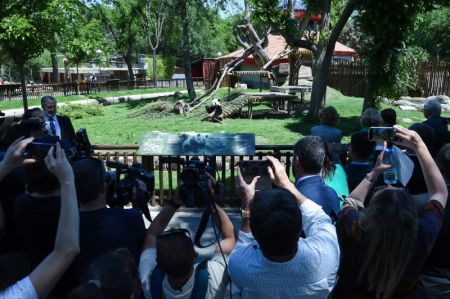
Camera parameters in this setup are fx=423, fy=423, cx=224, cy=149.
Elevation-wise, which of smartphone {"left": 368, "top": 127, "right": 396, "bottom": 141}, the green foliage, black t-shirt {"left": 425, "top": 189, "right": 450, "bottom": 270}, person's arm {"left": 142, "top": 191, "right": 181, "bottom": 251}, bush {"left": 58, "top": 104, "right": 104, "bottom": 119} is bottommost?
bush {"left": 58, "top": 104, "right": 104, "bottom": 119}

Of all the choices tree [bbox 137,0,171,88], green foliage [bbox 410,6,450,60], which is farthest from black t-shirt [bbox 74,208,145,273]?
tree [bbox 137,0,171,88]

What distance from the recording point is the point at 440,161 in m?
2.73

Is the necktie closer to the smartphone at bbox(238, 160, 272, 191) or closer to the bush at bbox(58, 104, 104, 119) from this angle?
the smartphone at bbox(238, 160, 272, 191)

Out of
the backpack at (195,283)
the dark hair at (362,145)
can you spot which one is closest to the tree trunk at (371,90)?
the dark hair at (362,145)

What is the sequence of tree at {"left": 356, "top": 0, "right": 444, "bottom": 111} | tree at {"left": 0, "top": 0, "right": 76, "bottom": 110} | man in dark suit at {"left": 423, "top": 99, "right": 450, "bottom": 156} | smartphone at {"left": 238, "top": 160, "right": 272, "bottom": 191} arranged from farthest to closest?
tree at {"left": 0, "top": 0, "right": 76, "bottom": 110}, tree at {"left": 356, "top": 0, "right": 444, "bottom": 111}, man in dark suit at {"left": 423, "top": 99, "right": 450, "bottom": 156}, smartphone at {"left": 238, "top": 160, "right": 272, "bottom": 191}

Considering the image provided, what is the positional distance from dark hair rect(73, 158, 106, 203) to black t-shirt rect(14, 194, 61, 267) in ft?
0.67

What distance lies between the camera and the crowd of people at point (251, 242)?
1.93m

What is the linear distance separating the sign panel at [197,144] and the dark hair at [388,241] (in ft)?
12.1

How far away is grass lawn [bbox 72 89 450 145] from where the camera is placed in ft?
43.6

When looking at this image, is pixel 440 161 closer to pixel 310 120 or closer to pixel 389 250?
pixel 389 250

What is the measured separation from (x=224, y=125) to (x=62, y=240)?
545 inches

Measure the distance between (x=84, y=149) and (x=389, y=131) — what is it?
2.74 metres

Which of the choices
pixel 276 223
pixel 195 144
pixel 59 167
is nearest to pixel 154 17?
pixel 195 144

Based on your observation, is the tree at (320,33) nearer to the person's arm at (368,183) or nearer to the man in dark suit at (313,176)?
the person's arm at (368,183)
